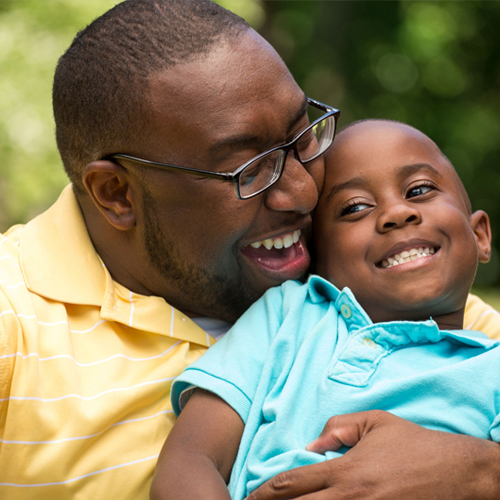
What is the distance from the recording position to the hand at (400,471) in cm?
162

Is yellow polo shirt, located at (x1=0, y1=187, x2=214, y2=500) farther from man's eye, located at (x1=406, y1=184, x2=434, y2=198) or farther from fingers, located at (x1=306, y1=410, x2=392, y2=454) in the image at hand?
man's eye, located at (x1=406, y1=184, x2=434, y2=198)

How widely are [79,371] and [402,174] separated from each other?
1.35m

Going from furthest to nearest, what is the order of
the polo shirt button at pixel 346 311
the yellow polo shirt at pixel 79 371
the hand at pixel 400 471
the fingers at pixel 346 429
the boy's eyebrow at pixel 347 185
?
the boy's eyebrow at pixel 347 185, the polo shirt button at pixel 346 311, the yellow polo shirt at pixel 79 371, the fingers at pixel 346 429, the hand at pixel 400 471

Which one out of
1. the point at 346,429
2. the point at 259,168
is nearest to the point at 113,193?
the point at 259,168

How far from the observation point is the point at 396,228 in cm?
215

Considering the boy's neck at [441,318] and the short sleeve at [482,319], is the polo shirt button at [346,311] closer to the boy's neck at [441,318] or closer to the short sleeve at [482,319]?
the boy's neck at [441,318]

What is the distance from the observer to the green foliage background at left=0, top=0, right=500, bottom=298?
1121cm

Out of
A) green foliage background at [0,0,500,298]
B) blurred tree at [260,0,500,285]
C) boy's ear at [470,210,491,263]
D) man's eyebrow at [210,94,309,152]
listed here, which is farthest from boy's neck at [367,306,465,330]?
blurred tree at [260,0,500,285]

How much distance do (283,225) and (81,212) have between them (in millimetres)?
894

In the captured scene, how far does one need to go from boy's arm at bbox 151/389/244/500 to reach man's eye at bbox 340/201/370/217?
860mm

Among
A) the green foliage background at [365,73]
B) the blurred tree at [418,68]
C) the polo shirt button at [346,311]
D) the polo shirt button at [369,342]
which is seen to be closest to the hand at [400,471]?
the polo shirt button at [369,342]

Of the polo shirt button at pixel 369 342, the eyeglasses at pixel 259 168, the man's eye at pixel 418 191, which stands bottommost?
the polo shirt button at pixel 369 342

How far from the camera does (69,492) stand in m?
1.91

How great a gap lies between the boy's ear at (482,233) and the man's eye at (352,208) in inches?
19.9
